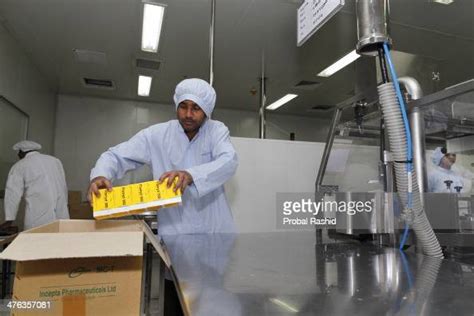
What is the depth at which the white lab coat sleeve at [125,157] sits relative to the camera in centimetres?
133

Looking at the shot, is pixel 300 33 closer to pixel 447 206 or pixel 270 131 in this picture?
pixel 447 206

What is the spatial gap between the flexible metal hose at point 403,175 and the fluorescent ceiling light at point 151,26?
2.48 metres

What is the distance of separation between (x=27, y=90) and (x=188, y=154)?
3.58m

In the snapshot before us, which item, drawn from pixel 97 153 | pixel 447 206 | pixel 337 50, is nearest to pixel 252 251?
pixel 447 206

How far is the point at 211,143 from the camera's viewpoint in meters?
1.48

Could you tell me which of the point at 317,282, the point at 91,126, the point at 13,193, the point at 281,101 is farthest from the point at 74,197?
the point at 317,282

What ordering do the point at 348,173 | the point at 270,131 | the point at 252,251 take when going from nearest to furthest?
1. the point at 252,251
2. the point at 348,173
3. the point at 270,131

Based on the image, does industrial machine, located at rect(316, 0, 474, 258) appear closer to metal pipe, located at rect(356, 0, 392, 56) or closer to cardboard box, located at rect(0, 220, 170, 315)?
metal pipe, located at rect(356, 0, 392, 56)

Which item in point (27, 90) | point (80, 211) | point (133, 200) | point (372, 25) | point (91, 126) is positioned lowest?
point (80, 211)

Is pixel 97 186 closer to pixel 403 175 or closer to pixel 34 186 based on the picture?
pixel 403 175

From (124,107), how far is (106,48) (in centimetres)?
190

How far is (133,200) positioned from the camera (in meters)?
0.90

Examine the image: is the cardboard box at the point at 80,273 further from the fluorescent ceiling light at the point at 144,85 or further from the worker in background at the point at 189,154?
the fluorescent ceiling light at the point at 144,85

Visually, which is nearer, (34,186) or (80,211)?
(34,186)
